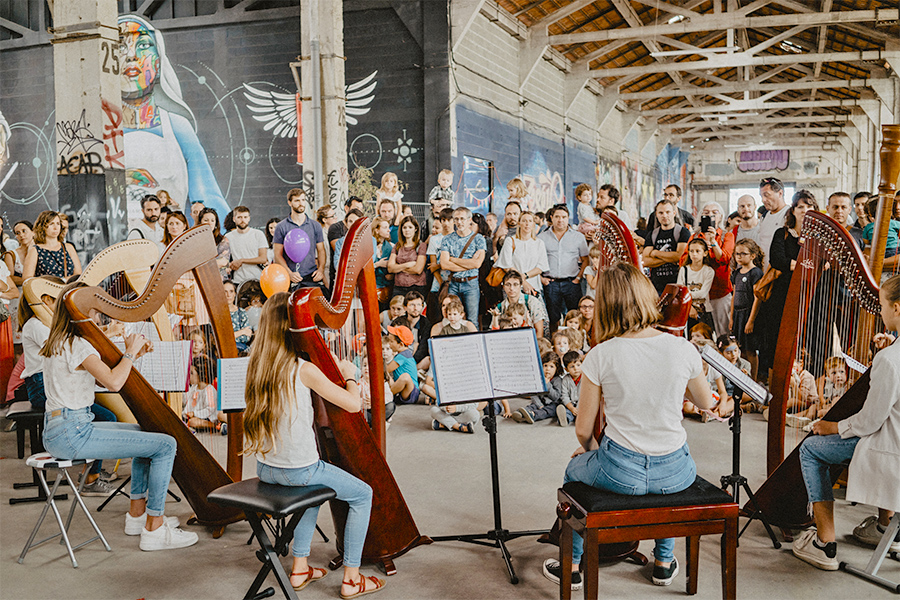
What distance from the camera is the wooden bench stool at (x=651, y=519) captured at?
2.51 m

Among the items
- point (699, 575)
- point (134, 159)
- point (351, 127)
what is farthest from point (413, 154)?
point (699, 575)

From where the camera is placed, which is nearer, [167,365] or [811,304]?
[811,304]

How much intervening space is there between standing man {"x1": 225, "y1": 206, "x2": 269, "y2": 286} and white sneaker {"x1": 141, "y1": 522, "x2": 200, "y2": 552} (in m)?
3.63

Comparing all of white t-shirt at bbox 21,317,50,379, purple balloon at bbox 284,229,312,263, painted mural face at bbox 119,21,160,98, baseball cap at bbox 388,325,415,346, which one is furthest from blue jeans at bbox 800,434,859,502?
painted mural face at bbox 119,21,160,98

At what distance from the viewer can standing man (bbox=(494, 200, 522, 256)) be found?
7109 millimetres

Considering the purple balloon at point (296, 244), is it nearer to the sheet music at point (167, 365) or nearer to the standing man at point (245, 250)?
the standing man at point (245, 250)

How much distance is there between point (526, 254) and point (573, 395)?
4.88 ft

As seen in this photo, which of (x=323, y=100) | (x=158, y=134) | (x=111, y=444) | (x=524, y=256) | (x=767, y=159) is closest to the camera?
(x=111, y=444)

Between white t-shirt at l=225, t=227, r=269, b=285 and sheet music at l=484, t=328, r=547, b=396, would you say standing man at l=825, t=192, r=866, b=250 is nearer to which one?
sheet music at l=484, t=328, r=547, b=396

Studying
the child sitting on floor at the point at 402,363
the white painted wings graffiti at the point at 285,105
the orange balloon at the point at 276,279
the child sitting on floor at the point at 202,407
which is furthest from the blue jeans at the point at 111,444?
the white painted wings graffiti at the point at 285,105

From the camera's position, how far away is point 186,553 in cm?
345

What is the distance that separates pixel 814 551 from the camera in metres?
3.22

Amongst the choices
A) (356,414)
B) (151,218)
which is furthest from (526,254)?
(356,414)

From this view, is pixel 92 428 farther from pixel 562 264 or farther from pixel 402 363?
pixel 562 264
